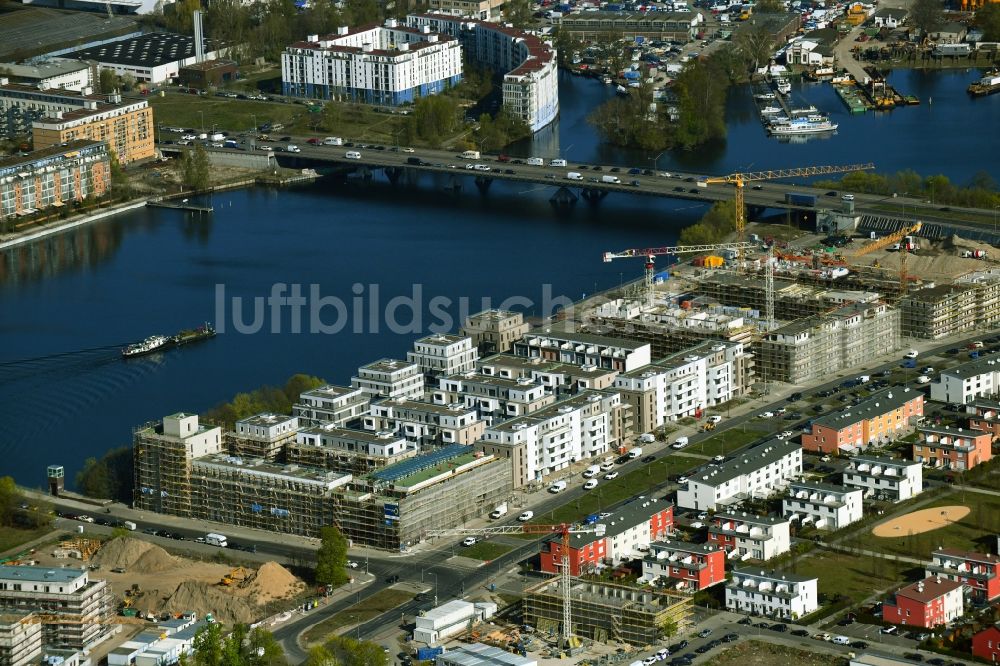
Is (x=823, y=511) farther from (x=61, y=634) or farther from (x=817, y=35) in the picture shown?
(x=817, y=35)

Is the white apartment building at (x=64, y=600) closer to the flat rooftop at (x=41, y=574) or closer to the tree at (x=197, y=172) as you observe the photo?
the flat rooftop at (x=41, y=574)

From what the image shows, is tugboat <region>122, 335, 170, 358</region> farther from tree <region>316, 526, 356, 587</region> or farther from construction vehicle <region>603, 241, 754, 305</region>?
tree <region>316, 526, 356, 587</region>

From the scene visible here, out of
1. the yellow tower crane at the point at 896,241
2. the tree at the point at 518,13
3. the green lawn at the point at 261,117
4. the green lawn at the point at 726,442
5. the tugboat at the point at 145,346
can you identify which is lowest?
the green lawn at the point at 726,442

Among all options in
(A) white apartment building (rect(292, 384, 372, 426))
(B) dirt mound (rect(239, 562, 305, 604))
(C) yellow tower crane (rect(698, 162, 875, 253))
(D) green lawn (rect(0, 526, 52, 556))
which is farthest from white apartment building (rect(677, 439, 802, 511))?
(C) yellow tower crane (rect(698, 162, 875, 253))

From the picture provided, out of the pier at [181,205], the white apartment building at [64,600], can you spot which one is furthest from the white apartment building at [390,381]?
the pier at [181,205]

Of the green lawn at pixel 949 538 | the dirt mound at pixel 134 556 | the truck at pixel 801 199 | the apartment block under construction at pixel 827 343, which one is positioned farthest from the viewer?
the truck at pixel 801 199
